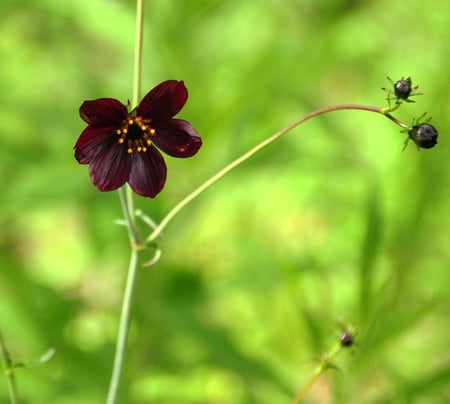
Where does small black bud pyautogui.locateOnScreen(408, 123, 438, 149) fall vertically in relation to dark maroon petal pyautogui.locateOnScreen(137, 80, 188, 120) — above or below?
below

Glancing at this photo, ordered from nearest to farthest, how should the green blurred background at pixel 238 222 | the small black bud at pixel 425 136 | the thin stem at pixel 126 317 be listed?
the small black bud at pixel 425 136, the thin stem at pixel 126 317, the green blurred background at pixel 238 222

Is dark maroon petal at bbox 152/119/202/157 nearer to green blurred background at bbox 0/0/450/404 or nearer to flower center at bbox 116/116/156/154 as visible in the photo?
flower center at bbox 116/116/156/154

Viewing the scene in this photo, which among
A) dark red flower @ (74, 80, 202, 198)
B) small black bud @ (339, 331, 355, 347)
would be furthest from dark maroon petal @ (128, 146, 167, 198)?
small black bud @ (339, 331, 355, 347)

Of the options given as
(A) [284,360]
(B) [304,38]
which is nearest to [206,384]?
(A) [284,360]

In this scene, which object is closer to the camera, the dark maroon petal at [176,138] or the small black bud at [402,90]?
the small black bud at [402,90]

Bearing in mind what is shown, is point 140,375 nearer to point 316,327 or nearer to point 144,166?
point 316,327

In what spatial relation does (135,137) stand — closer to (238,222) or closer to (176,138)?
(176,138)

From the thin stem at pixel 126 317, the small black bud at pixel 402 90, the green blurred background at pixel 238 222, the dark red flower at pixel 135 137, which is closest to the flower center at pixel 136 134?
the dark red flower at pixel 135 137

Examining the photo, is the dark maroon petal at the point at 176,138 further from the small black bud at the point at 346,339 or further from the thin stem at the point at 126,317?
the small black bud at the point at 346,339

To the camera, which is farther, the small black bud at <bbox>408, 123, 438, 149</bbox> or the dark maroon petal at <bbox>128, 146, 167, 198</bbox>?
the dark maroon petal at <bbox>128, 146, 167, 198</bbox>
